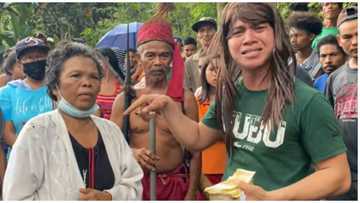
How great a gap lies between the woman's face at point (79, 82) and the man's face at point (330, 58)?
176 centimetres

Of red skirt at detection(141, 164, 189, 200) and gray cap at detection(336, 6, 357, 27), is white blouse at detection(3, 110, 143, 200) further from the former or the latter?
gray cap at detection(336, 6, 357, 27)

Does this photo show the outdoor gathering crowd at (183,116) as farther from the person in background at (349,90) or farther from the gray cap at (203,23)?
the gray cap at (203,23)

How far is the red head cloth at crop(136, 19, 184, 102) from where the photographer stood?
3.76m

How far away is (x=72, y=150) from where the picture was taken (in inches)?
115

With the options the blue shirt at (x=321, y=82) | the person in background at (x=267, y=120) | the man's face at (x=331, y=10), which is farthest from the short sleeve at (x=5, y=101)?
the man's face at (x=331, y=10)

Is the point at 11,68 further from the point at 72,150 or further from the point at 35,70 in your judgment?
the point at 72,150

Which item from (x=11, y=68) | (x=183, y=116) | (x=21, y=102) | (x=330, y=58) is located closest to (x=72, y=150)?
(x=183, y=116)

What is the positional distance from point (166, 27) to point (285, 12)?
1.11m

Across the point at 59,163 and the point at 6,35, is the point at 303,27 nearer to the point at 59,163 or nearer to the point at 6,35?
the point at 6,35

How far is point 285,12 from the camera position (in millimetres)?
4547

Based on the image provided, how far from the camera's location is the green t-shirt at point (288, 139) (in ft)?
7.91

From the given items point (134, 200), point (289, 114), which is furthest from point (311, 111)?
point (134, 200)

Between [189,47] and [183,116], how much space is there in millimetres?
3036

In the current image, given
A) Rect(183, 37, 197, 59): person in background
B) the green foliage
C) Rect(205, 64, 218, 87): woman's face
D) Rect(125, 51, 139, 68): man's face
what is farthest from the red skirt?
Rect(183, 37, 197, 59): person in background
